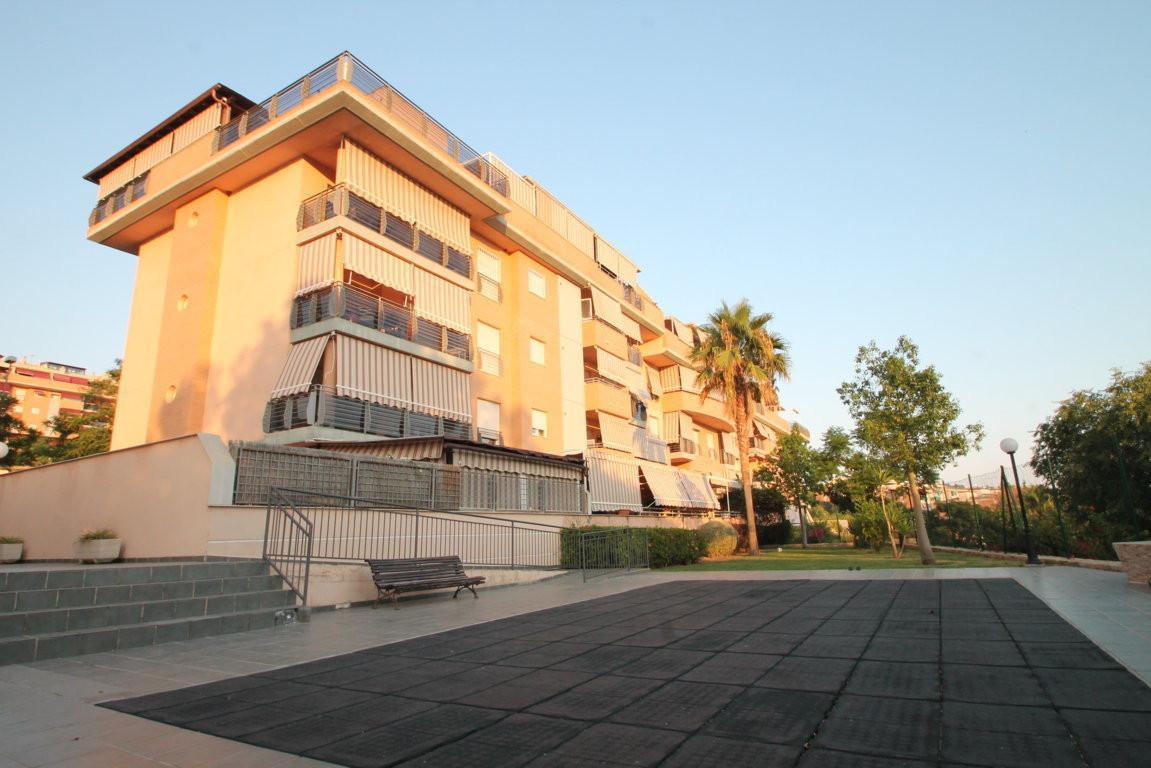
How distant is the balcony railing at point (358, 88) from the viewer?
17.4 m

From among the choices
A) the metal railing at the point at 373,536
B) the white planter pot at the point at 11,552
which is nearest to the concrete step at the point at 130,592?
the metal railing at the point at 373,536

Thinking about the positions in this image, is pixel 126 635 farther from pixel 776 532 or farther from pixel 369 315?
pixel 776 532

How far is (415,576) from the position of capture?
34.4 ft

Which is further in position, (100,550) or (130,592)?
(100,550)

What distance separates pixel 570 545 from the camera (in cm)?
1680

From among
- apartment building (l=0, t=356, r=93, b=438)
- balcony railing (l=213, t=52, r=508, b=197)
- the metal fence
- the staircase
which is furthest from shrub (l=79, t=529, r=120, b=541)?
apartment building (l=0, t=356, r=93, b=438)

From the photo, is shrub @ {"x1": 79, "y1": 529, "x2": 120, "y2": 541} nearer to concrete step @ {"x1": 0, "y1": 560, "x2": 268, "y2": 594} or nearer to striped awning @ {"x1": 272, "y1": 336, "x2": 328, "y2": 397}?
concrete step @ {"x1": 0, "y1": 560, "x2": 268, "y2": 594}

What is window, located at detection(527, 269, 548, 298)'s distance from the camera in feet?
84.2

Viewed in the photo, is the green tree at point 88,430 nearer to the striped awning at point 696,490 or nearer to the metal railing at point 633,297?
the metal railing at point 633,297

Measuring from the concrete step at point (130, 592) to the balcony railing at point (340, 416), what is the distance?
727 centimetres

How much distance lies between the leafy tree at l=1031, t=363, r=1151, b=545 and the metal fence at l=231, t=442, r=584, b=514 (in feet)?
46.9

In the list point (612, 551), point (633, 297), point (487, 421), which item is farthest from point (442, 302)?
point (633, 297)

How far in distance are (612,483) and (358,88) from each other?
54.0 ft

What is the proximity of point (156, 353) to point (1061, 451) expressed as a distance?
3019 cm
